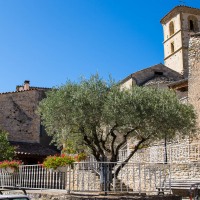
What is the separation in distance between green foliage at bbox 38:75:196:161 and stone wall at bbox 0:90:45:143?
17.1m

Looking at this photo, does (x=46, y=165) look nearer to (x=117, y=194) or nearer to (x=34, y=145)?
(x=117, y=194)

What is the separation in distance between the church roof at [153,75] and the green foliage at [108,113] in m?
21.9

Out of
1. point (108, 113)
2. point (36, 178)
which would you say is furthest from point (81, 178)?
point (36, 178)

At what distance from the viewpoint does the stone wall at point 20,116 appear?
1201 inches

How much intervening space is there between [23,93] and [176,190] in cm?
2081

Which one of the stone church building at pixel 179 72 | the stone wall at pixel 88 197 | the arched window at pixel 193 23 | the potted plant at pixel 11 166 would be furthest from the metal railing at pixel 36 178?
the arched window at pixel 193 23

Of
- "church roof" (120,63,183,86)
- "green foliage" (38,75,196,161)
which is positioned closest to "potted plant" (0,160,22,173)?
"green foliage" (38,75,196,161)

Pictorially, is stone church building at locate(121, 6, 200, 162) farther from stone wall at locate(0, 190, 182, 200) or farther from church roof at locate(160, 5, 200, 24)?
stone wall at locate(0, 190, 182, 200)

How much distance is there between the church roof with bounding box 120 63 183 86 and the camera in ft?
120

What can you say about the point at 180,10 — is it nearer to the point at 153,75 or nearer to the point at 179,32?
the point at 179,32

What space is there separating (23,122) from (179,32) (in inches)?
1012

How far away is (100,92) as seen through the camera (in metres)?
13.7

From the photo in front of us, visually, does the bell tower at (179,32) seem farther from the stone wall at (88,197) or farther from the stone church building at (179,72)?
the stone wall at (88,197)

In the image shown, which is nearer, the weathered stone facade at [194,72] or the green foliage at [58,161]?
the green foliage at [58,161]
